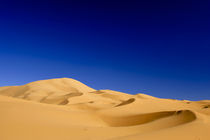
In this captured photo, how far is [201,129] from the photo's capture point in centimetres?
468

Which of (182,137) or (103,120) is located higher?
(103,120)

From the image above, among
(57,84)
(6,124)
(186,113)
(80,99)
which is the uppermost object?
(57,84)

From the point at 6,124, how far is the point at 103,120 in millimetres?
4650

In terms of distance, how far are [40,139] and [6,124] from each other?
139 cm

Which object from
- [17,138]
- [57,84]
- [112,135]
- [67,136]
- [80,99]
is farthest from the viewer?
[57,84]

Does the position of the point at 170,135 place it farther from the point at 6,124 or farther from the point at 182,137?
the point at 6,124

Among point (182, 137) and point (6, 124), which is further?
point (6, 124)

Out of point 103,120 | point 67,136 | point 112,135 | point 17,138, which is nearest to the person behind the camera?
point 17,138

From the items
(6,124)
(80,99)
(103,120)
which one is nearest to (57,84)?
(80,99)

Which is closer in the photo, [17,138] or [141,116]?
[17,138]

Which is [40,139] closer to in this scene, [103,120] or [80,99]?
[103,120]

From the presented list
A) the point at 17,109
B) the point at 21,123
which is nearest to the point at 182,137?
the point at 21,123

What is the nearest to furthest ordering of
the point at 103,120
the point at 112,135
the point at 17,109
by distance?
the point at 112,135, the point at 17,109, the point at 103,120

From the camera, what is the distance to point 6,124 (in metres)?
4.71
